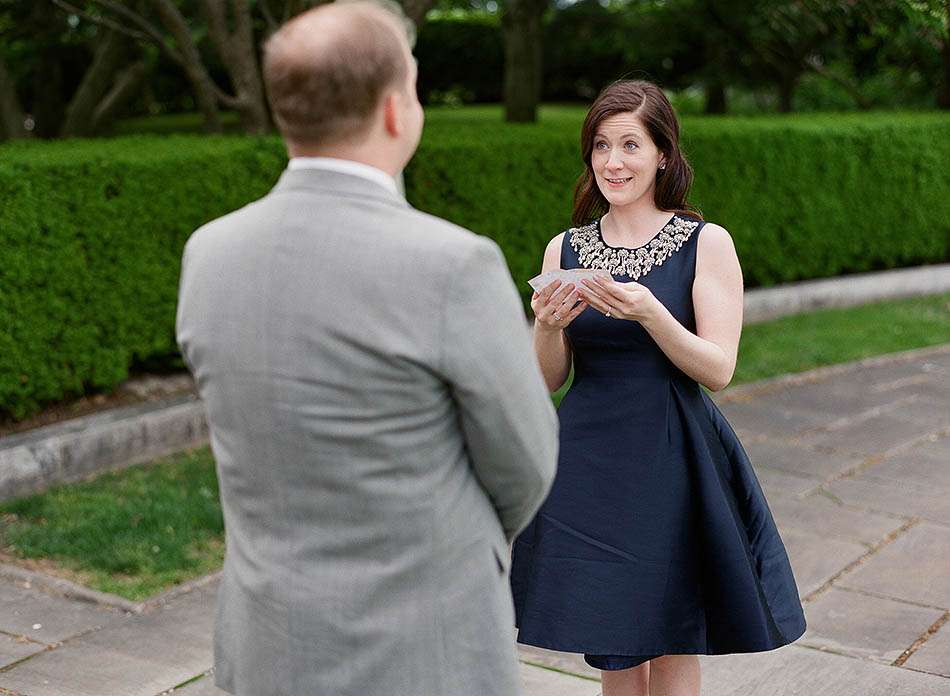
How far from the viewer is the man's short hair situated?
184cm

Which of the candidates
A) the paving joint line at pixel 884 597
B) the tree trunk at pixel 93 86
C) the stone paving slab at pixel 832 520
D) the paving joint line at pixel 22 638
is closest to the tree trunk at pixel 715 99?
the tree trunk at pixel 93 86

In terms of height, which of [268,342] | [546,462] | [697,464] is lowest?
[697,464]

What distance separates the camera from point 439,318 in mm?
1866

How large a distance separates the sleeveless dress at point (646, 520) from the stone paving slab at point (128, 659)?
1.51 metres

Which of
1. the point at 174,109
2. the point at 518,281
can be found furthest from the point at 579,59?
the point at 518,281

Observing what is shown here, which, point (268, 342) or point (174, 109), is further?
point (174, 109)

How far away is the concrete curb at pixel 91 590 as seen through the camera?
483 centimetres

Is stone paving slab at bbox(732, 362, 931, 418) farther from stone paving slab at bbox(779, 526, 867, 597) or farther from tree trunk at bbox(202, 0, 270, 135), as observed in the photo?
tree trunk at bbox(202, 0, 270, 135)

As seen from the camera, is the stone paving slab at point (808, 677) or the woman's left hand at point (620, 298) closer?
the woman's left hand at point (620, 298)

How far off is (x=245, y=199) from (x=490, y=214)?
2060mm

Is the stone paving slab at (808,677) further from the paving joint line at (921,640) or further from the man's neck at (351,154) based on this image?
the man's neck at (351,154)

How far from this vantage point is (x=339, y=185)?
1933 mm

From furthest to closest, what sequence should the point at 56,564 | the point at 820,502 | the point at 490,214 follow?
the point at 490,214 < the point at 820,502 < the point at 56,564

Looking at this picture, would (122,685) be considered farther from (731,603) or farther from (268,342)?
(268,342)
